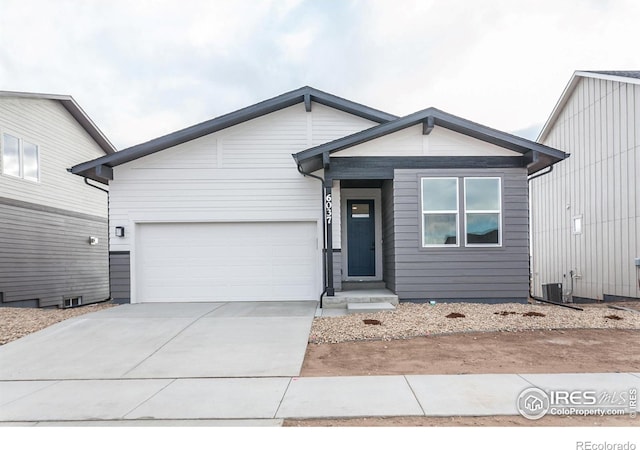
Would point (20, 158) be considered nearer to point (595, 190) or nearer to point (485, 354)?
point (485, 354)

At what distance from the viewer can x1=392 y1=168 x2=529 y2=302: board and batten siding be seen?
8.53m

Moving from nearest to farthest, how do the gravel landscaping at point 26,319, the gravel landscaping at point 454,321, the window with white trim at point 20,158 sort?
1. the gravel landscaping at point 454,321
2. the gravel landscaping at point 26,319
3. the window with white trim at point 20,158

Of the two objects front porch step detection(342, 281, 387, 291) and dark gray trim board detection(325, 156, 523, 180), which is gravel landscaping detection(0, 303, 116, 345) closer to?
front porch step detection(342, 281, 387, 291)

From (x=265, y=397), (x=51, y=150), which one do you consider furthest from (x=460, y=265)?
(x=51, y=150)

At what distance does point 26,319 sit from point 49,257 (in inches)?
232

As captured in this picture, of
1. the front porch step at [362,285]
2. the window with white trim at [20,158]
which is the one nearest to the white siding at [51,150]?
the window with white trim at [20,158]

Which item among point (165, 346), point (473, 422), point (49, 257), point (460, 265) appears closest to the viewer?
point (473, 422)

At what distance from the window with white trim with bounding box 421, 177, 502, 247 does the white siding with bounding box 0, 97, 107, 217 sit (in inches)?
458

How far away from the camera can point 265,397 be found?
155 inches

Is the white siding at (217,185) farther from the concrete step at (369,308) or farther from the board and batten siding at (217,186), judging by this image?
the concrete step at (369,308)

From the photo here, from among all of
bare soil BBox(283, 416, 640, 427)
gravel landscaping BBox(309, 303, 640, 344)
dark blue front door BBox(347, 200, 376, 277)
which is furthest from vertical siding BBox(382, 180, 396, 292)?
bare soil BBox(283, 416, 640, 427)

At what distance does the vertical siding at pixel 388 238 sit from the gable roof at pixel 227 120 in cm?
203

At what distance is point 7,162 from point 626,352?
14.8 m

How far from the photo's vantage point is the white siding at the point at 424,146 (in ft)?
28.8
